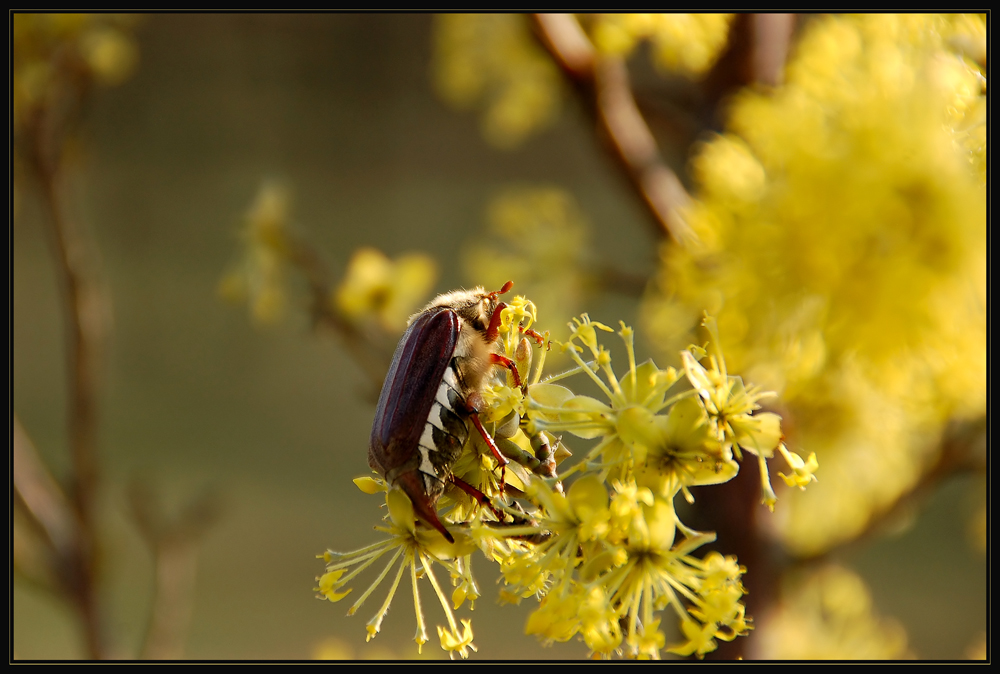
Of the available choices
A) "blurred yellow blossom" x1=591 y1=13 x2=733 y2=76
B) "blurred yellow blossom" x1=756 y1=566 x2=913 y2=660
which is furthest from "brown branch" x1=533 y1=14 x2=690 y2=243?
"blurred yellow blossom" x1=756 y1=566 x2=913 y2=660

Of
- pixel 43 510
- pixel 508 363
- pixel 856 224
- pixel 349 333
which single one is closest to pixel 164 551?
pixel 43 510

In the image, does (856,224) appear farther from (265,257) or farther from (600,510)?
(265,257)

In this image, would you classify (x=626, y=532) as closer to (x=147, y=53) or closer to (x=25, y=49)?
(x=25, y=49)

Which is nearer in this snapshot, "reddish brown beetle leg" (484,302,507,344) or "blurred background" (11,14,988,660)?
"reddish brown beetle leg" (484,302,507,344)

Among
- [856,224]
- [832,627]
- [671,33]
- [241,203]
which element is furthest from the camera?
[241,203]

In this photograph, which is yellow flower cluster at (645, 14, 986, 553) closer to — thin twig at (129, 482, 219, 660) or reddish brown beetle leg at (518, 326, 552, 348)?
reddish brown beetle leg at (518, 326, 552, 348)

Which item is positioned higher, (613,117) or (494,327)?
(613,117)
